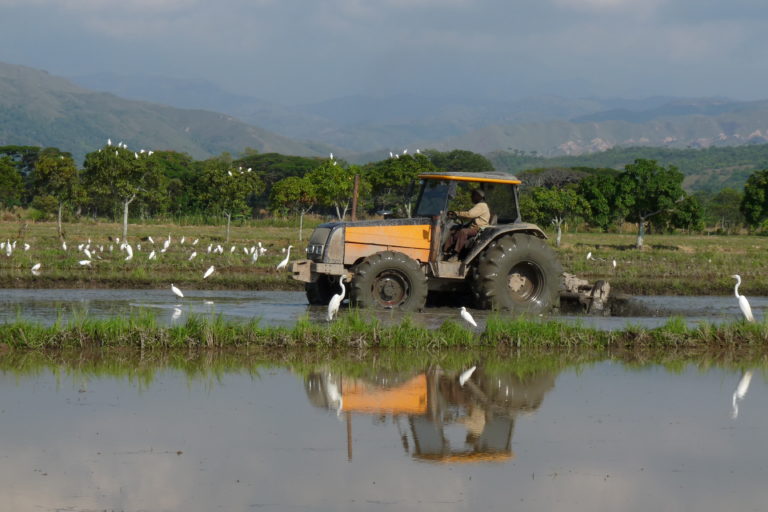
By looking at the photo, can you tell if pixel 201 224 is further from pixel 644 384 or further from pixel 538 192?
pixel 644 384

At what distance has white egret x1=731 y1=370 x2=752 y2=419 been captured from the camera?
9.51 m

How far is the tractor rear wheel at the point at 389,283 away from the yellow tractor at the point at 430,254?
0.6 inches

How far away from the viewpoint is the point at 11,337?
1213cm

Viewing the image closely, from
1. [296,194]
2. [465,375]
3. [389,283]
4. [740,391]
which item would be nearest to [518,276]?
[389,283]

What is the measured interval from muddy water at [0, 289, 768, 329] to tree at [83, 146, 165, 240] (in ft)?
66.9

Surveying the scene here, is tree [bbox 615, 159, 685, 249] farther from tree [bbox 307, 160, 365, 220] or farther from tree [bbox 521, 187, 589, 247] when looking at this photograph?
tree [bbox 307, 160, 365, 220]

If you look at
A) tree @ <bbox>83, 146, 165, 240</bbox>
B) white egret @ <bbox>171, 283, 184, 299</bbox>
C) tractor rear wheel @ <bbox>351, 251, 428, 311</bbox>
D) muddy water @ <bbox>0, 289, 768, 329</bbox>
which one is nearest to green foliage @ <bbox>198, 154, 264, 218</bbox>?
tree @ <bbox>83, 146, 165, 240</bbox>

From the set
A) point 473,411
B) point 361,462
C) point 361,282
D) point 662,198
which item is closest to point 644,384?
point 473,411

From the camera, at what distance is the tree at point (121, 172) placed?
1554 inches

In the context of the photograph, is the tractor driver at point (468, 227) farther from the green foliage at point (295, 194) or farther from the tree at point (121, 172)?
the green foliage at point (295, 194)

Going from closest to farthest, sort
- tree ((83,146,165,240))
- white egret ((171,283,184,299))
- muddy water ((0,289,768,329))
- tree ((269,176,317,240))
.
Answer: muddy water ((0,289,768,329)) < white egret ((171,283,184,299)) < tree ((83,146,165,240)) < tree ((269,176,317,240))

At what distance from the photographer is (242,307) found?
16.9 metres

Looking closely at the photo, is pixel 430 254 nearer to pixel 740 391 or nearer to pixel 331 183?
pixel 740 391

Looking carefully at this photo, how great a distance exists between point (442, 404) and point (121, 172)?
1263 inches
